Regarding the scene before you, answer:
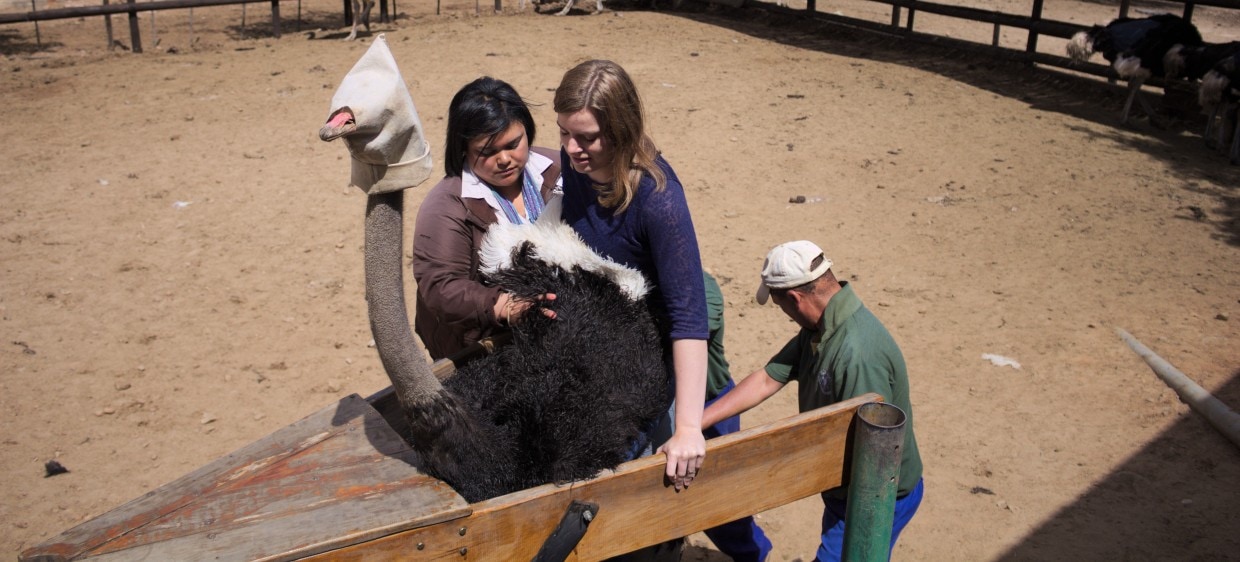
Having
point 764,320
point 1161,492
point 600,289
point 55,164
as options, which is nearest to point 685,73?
point 764,320

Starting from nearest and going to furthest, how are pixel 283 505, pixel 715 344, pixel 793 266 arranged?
pixel 283 505 → pixel 793 266 → pixel 715 344

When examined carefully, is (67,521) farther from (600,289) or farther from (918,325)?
(918,325)

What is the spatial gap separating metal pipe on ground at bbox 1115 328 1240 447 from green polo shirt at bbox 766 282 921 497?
87.2 inches

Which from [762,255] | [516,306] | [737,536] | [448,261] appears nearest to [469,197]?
[448,261]

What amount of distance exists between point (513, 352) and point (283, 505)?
62 cm

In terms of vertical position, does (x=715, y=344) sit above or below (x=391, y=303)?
below

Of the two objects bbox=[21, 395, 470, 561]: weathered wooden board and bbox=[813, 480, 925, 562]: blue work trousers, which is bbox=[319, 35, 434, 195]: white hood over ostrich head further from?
bbox=[813, 480, 925, 562]: blue work trousers

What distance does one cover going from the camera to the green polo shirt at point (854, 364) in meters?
2.60

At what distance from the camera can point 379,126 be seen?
66.6 inches

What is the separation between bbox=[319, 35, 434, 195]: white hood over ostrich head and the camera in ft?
5.39

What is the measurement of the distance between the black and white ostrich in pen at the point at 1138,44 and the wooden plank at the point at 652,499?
736 centimetres

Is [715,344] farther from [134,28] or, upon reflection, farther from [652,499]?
[134,28]

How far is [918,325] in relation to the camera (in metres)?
5.09

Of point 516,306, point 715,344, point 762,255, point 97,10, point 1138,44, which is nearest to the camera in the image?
point 516,306
